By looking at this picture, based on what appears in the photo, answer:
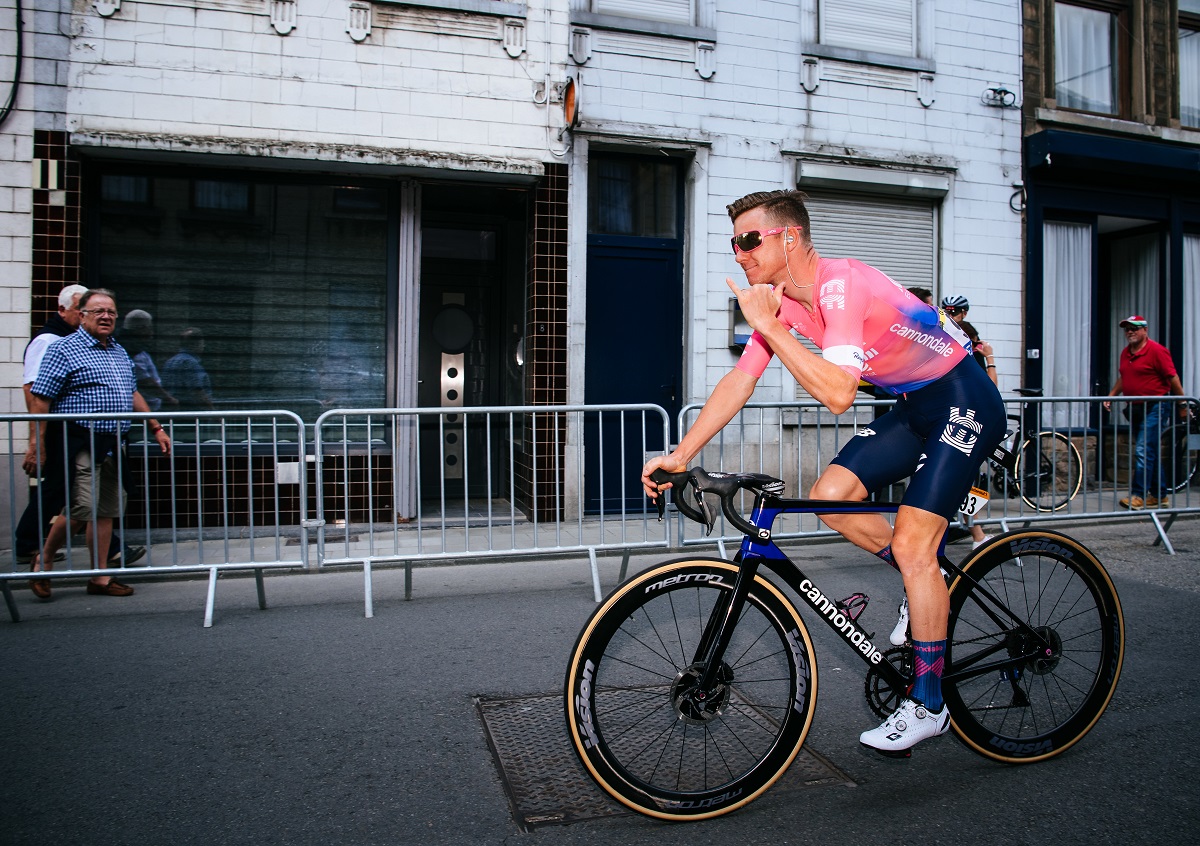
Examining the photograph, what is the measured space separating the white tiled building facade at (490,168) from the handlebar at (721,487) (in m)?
6.70

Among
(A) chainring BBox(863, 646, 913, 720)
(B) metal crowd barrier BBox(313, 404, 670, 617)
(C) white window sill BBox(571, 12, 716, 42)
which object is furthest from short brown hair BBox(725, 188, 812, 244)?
(C) white window sill BBox(571, 12, 716, 42)

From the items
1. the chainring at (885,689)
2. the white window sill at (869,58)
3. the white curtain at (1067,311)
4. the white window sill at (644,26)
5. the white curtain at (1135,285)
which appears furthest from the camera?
the white curtain at (1135,285)

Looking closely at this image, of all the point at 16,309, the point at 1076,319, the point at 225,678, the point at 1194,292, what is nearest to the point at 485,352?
the point at 16,309

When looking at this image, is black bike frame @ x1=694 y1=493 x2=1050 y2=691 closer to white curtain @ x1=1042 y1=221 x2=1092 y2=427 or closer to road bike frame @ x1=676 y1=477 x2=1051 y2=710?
road bike frame @ x1=676 y1=477 x2=1051 y2=710

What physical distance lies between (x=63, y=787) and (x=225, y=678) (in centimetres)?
126

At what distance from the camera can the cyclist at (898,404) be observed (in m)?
3.01

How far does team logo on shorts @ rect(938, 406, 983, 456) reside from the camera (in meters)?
3.21

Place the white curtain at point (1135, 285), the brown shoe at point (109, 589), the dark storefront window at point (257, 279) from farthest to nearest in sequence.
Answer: the white curtain at point (1135, 285), the dark storefront window at point (257, 279), the brown shoe at point (109, 589)

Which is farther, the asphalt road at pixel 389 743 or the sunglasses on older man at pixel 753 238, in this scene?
the sunglasses on older man at pixel 753 238

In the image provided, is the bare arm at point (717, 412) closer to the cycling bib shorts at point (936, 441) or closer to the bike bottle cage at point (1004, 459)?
the cycling bib shorts at point (936, 441)

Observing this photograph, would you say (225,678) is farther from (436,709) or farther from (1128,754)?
(1128,754)

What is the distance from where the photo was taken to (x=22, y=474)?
7.87 m

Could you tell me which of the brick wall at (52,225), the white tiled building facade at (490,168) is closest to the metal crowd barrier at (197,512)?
the brick wall at (52,225)

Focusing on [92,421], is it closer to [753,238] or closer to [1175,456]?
[753,238]
